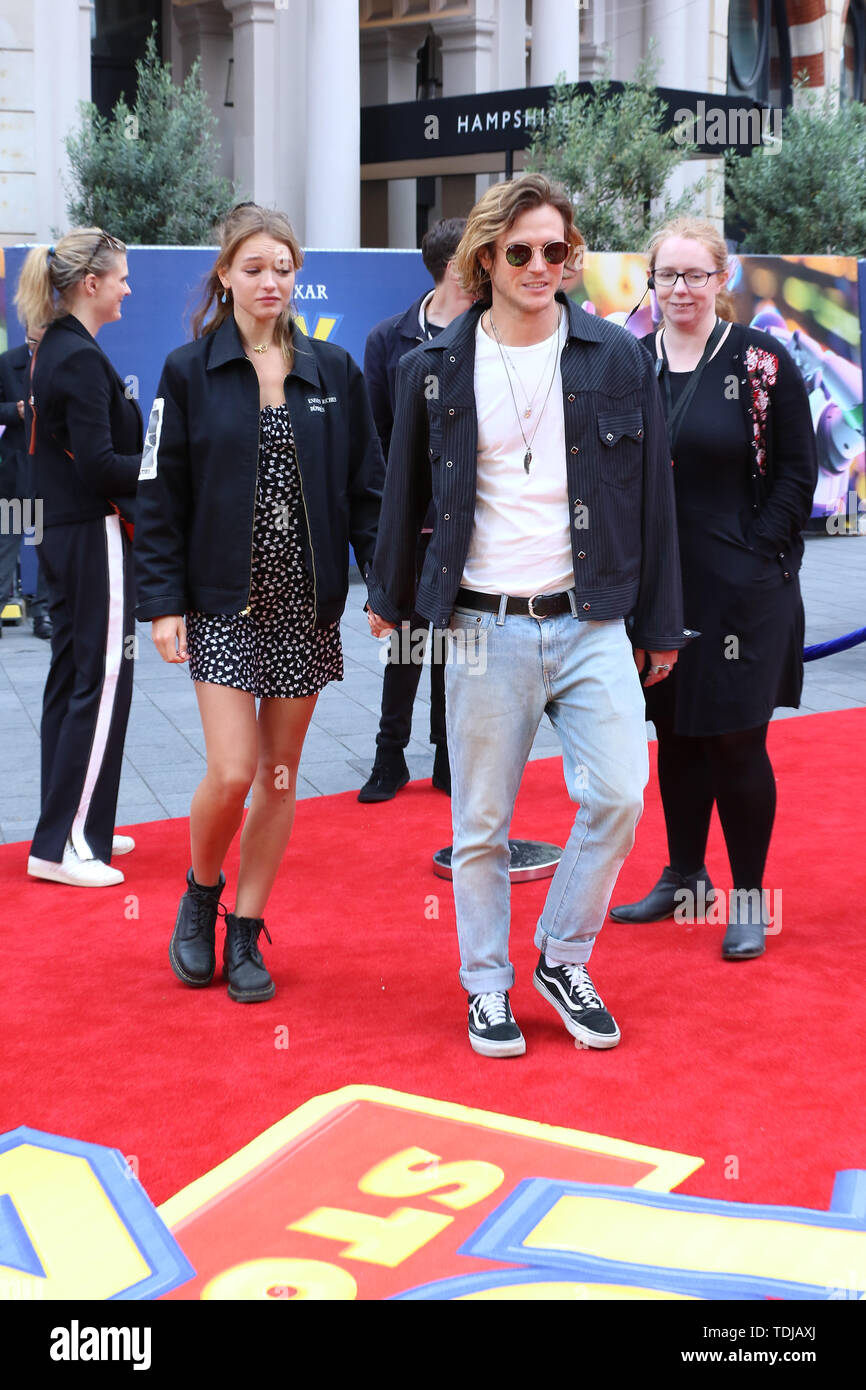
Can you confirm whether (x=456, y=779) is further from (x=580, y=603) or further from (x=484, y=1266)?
(x=484, y=1266)

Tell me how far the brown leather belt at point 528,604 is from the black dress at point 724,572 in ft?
2.78

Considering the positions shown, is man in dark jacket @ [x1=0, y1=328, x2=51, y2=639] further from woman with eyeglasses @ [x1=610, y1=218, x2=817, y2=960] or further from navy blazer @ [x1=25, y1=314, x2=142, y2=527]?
woman with eyeglasses @ [x1=610, y1=218, x2=817, y2=960]

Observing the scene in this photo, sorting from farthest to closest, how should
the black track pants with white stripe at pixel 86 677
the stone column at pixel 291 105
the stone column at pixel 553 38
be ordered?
the stone column at pixel 553 38 → the stone column at pixel 291 105 → the black track pants with white stripe at pixel 86 677

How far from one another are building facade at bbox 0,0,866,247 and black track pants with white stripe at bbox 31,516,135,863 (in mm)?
10562

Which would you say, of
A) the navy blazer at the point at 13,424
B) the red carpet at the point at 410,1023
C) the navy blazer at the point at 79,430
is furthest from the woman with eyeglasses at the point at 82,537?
the navy blazer at the point at 13,424

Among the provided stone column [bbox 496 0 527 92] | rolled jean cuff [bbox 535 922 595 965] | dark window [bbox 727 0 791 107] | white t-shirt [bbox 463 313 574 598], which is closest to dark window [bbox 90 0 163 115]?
stone column [bbox 496 0 527 92]

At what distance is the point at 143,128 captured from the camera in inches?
590

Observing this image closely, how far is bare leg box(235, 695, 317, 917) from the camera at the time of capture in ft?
12.9

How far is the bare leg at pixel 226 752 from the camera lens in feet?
12.4

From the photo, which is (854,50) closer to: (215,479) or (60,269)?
(60,269)

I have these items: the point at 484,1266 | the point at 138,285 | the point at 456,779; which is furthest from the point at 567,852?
the point at 138,285

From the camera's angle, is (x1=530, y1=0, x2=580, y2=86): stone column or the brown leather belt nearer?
the brown leather belt

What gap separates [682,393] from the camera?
4.16 m

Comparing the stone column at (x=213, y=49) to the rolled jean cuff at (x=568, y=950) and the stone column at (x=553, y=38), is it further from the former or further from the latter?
the rolled jean cuff at (x=568, y=950)
